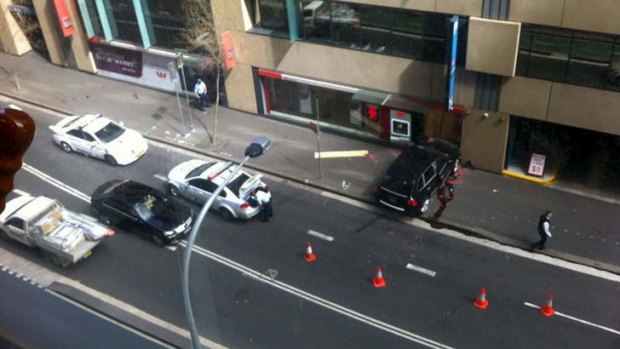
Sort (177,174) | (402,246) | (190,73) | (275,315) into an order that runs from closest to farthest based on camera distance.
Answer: (275,315), (177,174), (402,246), (190,73)

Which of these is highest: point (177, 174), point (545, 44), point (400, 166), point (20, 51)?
point (20, 51)

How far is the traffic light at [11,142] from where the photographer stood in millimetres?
1958

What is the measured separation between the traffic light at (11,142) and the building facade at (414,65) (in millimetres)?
12436

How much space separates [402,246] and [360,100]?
565cm

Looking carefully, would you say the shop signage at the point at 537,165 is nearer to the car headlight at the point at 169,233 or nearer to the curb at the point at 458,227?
the curb at the point at 458,227

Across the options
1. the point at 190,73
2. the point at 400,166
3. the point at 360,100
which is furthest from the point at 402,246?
the point at 190,73

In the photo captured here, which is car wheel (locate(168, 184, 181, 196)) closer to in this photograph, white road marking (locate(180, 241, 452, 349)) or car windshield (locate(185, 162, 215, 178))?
car windshield (locate(185, 162, 215, 178))

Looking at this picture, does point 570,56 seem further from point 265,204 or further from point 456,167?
point 265,204

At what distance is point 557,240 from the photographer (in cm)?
1698

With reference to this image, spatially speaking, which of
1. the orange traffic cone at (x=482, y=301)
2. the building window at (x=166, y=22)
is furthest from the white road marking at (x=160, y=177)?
the orange traffic cone at (x=482, y=301)

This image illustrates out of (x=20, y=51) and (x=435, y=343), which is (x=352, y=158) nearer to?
(x=435, y=343)

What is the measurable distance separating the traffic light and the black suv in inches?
638

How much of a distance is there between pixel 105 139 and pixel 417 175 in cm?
874

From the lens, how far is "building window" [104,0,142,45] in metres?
22.9
